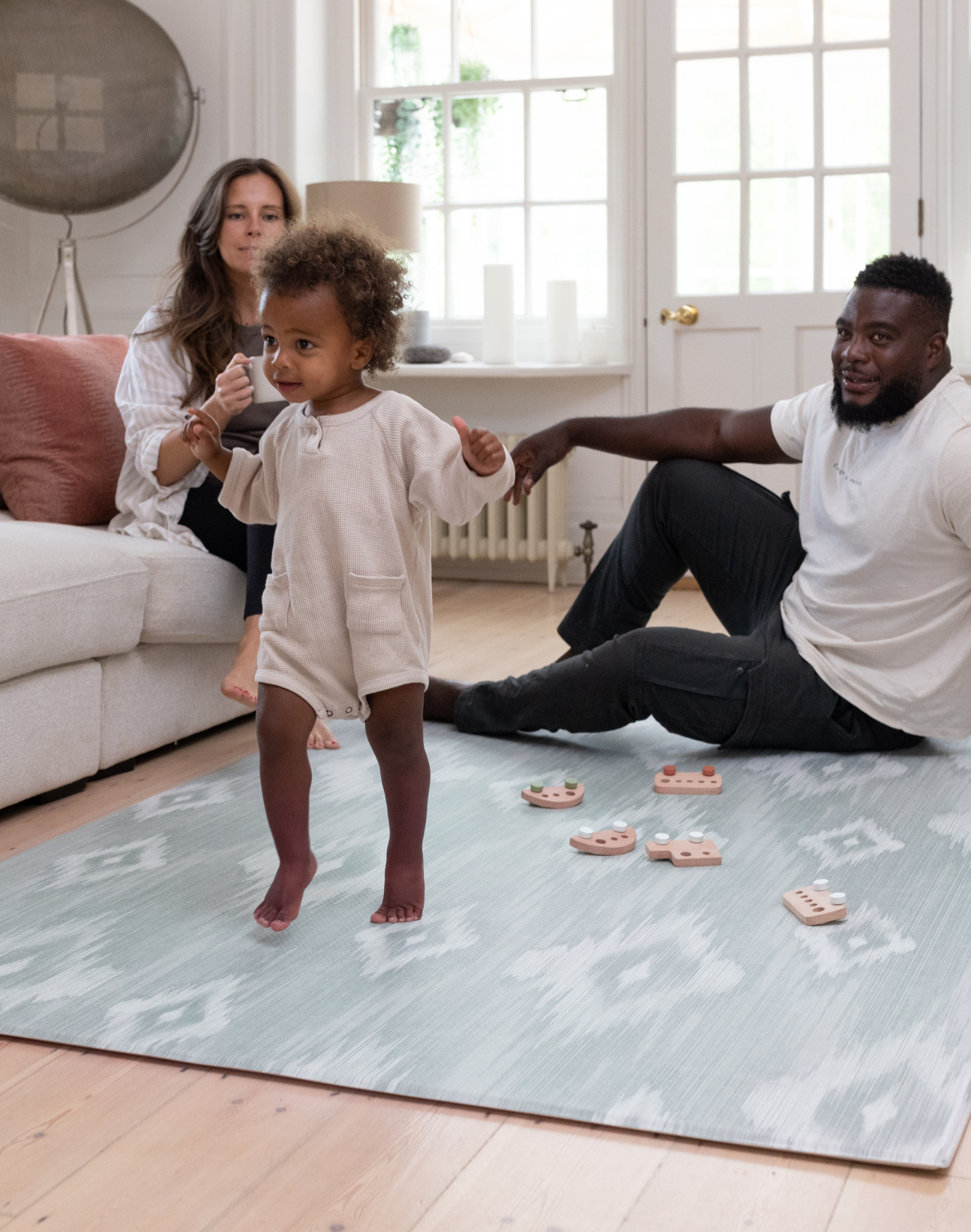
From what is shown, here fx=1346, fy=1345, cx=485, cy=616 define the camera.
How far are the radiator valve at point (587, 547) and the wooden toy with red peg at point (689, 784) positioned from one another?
229 centimetres

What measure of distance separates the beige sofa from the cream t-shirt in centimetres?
108

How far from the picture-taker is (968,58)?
4.15 meters

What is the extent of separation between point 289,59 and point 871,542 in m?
3.18

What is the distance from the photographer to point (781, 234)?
442 centimetres

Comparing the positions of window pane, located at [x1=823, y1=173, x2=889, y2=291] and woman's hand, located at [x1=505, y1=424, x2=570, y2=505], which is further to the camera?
window pane, located at [x1=823, y1=173, x2=889, y2=291]

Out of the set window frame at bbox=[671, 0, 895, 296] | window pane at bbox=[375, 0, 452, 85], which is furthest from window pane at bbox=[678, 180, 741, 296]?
window pane at bbox=[375, 0, 452, 85]

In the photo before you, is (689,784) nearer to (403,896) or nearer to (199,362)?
(403,896)

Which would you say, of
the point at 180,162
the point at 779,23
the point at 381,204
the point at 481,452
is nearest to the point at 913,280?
the point at 481,452

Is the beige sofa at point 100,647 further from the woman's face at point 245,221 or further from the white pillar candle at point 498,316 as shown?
the white pillar candle at point 498,316

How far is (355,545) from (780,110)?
3.37 meters

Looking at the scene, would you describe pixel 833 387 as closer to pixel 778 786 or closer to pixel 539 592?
pixel 778 786

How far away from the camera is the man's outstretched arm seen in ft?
8.34

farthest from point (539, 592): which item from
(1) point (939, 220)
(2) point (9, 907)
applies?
Result: (2) point (9, 907)

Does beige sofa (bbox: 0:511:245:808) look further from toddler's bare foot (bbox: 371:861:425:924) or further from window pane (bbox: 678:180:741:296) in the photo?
window pane (bbox: 678:180:741:296)
